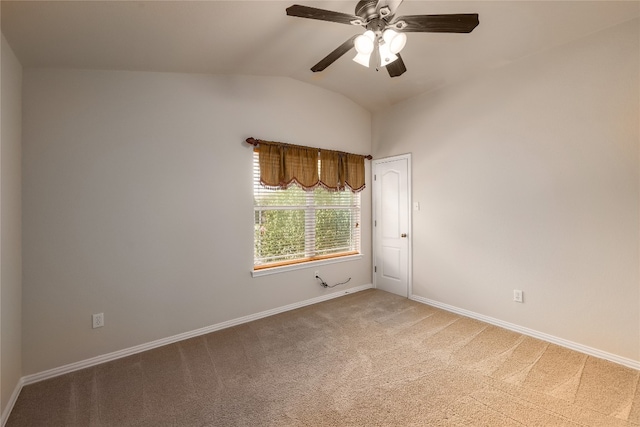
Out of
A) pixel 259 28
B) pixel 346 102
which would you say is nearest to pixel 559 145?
pixel 346 102

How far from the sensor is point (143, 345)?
2.55 meters

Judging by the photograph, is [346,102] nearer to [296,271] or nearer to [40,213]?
[296,271]

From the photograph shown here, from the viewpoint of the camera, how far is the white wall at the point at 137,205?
7.14ft

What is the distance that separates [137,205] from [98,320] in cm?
103

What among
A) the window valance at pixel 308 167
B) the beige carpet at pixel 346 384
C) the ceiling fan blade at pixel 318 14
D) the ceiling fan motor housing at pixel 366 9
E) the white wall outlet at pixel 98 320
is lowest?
the beige carpet at pixel 346 384

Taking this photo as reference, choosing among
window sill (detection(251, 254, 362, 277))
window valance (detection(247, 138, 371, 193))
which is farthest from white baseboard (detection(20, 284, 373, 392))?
window valance (detection(247, 138, 371, 193))

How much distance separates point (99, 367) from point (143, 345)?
0.33 meters

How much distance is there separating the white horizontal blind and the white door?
335 millimetres

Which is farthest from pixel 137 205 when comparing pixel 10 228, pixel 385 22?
pixel 385 22

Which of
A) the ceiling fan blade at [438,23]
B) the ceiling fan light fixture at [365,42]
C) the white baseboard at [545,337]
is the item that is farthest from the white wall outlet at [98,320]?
the white baseboard at [545,337]

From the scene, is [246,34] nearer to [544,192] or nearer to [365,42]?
[365,42]

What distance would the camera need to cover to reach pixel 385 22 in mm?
1741

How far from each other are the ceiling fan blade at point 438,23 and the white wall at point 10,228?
2.54 m

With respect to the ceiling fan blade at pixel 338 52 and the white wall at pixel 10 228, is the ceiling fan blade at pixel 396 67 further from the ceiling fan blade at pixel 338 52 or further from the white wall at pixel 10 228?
the white wall at pixel 10 228
